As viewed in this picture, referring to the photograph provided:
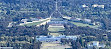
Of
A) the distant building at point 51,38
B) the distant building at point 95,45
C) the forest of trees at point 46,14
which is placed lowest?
the forest of trees at point 46,14

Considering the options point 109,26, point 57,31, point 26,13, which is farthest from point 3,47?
point 26,13

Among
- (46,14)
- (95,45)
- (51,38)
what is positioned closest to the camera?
(95,45)

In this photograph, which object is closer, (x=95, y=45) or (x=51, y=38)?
(x=95, y=45)

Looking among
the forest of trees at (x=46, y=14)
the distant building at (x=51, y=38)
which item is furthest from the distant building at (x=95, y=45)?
the distant building at (x=51, y=38)

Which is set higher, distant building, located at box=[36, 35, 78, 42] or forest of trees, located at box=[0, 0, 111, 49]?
distant building, located at box=[36, 35, 78, 42]

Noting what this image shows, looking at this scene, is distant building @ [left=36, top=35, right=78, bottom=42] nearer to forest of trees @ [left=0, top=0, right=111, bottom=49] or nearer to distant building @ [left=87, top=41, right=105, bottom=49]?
forest of trees @ [left=0, top=0, right=111, bottom=49]

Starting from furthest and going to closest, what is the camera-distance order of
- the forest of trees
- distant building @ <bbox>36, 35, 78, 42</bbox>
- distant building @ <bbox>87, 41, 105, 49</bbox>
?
1. the forest of trees
2. distant building @ <bbox>36, 35, 78, 42</bbox>
3. distant building @ <bbox>87, 41, 105, 49</bbox>

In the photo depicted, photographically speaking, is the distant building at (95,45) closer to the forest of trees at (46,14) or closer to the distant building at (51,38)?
the forest of trees at (46,14)

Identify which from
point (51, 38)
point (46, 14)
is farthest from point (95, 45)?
point (46, 14)

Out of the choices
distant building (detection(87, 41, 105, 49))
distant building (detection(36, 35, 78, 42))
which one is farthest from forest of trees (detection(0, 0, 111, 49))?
distant building (detection(36, 35, 78, 42))

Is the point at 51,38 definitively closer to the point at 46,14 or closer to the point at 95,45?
the point at 95,45

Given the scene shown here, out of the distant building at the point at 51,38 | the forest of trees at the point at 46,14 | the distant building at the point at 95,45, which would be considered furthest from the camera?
the forest of trees at the point at 46,14

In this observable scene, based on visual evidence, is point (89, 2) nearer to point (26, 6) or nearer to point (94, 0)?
point (94, 0)
